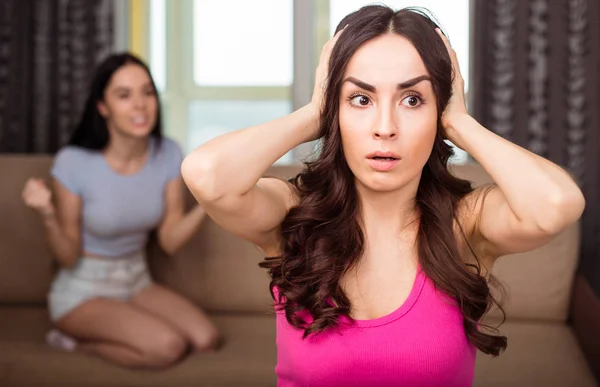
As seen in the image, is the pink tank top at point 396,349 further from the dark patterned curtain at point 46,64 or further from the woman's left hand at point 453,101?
the dark patterned curtain at point 46,64

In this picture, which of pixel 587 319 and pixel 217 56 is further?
pixel 217 56

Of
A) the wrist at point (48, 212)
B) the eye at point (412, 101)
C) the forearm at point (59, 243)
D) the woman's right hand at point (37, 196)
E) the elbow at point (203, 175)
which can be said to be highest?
the eye at point (412, 101)

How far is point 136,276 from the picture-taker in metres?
2.64

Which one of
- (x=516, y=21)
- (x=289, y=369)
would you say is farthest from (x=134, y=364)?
(x=516, y=21)

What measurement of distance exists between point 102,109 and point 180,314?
2.60 ft

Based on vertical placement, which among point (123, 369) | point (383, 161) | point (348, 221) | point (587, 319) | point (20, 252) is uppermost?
point (383, 161)

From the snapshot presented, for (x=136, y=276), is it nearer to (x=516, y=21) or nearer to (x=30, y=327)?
(x=30, y=327)

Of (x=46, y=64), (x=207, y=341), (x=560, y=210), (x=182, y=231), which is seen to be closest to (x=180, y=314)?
(x=207, y=341)

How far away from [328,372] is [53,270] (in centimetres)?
181

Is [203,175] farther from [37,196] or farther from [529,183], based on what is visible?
[37,196]

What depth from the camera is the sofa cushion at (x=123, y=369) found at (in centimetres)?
227

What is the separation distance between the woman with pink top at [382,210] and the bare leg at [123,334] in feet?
3.63

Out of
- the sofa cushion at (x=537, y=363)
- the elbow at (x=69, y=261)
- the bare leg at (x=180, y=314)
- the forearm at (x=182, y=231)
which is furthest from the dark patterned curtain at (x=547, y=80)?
the elbow at (x=69, y=261)

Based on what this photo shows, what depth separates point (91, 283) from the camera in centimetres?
257
